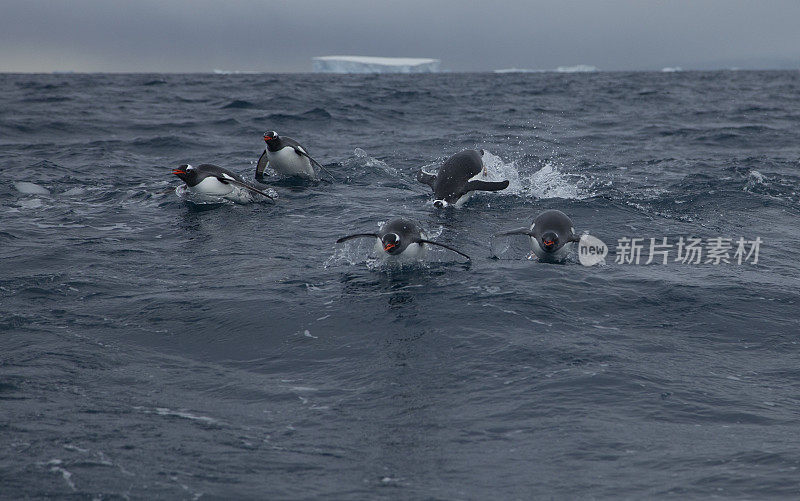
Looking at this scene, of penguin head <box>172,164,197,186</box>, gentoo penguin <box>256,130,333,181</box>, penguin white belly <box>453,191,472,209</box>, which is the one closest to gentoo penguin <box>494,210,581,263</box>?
penguin white belly <box>453,191,472,209</box>

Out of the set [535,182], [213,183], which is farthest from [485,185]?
[213,183]

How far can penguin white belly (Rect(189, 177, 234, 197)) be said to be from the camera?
13680 millimetres

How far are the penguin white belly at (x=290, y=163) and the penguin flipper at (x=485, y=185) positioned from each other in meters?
4.21

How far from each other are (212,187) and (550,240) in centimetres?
663

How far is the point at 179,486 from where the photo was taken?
508 centimetres

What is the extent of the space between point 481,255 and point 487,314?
7.16 ft

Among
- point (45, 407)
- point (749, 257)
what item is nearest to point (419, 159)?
point (749, 257)

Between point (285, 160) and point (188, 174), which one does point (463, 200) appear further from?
point (188, 174)

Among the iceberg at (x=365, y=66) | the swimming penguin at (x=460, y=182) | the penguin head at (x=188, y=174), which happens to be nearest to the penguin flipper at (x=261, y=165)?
the penguin head at (x=188, y=174)

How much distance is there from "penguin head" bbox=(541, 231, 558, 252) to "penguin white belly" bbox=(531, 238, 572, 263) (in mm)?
151

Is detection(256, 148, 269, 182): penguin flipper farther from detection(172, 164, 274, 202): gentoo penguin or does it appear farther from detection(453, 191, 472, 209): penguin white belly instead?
detection(453, 191, 472, 209): penguin white belly

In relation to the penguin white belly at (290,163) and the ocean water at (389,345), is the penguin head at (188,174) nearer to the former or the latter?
the ocean water at (389,345)

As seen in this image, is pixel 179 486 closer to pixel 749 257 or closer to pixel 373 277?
pixel 373 277

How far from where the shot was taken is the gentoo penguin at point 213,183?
13.6m
